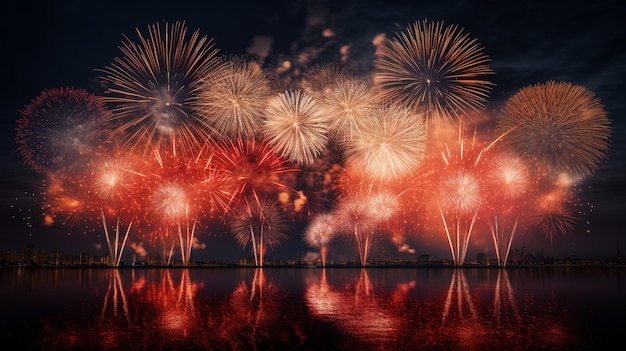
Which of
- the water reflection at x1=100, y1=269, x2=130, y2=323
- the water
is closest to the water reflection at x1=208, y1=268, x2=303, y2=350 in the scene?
the water

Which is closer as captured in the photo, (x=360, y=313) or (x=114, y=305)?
(x=360, y=313)

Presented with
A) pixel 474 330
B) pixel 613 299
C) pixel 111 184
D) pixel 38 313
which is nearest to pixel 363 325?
pixel 474 330

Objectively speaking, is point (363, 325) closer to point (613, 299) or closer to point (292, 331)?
point (292, 331)

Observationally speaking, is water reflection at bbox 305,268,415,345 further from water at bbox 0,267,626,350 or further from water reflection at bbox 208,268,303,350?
water reflection at bbox 208,268,303,350

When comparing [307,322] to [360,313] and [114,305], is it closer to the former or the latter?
[360,313]

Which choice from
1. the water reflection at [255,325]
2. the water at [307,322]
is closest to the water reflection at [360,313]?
the water at [307,322]

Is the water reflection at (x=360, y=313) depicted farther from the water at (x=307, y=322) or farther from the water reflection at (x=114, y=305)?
the water reflection at (x=114, y=305)

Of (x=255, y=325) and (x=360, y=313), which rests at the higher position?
Answer: (x=255, y=325)

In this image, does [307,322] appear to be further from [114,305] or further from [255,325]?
[114,305]

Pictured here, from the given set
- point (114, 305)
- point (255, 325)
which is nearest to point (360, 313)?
point (255, 325)

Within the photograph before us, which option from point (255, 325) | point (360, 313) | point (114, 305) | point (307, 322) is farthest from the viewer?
point (114, 305)

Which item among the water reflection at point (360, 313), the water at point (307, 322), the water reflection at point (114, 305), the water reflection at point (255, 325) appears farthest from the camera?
the water reflection at point (114, 305)

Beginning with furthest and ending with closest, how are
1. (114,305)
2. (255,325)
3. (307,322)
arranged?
(114,305), (307,322), (255,325)

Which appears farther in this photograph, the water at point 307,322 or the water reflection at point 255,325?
the water at point 307,322
